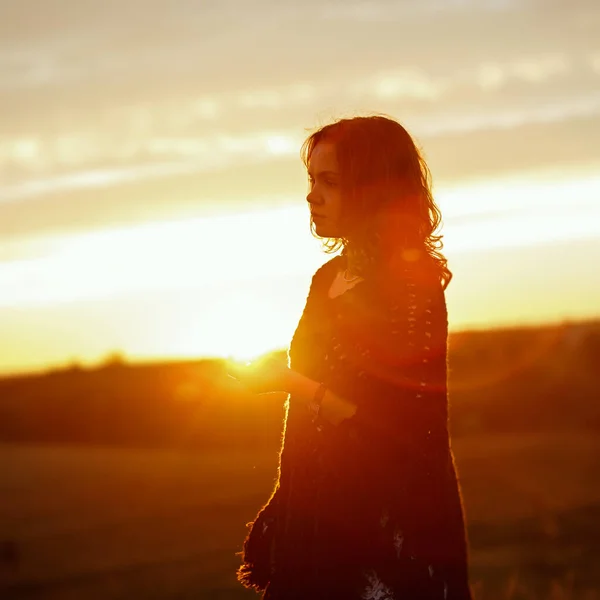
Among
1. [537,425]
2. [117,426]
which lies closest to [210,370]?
[117,426]

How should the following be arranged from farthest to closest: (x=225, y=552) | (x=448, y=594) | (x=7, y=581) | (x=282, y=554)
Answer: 1. (x=225, y=552)
2. (x=7, y=581)
3. (x=282, y=554)
4. (x=448, y=594)

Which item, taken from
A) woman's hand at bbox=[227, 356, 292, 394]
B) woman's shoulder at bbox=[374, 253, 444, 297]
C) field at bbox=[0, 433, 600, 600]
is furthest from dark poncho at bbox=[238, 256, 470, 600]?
field at bbox=[0, 433, 600, 600]

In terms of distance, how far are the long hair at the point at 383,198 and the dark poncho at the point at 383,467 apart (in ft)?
0.27

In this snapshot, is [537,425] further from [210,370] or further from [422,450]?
[422,450]

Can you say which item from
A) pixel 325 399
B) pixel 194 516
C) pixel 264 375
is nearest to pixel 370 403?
pixel 325 399

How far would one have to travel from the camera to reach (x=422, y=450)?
12.3ft

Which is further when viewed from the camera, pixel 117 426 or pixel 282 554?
pixel 117 426

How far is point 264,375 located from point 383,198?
26.8 inches

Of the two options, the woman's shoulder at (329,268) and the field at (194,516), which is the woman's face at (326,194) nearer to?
the woman's shoulder at (329,268)

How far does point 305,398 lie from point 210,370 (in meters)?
33.8

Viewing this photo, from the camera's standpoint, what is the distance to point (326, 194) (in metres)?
3.95

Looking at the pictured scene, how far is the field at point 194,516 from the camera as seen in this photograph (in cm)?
1727

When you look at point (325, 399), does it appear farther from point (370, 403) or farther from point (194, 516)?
point (194, 516)

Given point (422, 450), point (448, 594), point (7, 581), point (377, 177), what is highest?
point (377, 177)
